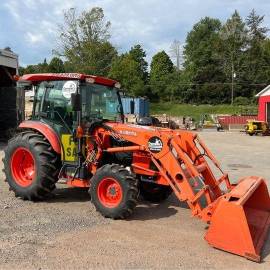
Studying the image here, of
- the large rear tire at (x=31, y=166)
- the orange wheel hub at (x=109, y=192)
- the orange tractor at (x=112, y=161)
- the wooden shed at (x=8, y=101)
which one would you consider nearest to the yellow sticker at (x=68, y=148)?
the orange tractor at (x=112, y=161)

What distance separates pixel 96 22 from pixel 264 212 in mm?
48635

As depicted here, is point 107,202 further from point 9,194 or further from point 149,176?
point 9,194

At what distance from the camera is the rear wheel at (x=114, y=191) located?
6719mm

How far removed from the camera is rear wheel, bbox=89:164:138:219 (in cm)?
672

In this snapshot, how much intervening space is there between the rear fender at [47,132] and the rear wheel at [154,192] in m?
1.62

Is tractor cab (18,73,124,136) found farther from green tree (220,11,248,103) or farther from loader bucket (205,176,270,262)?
green tree (220,11,248,103)

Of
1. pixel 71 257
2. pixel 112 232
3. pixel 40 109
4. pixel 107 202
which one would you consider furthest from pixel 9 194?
pixel 71 257

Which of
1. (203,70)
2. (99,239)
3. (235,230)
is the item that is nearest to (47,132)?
(99,239)

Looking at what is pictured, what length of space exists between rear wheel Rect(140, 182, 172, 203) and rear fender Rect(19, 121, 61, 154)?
162 centimetres

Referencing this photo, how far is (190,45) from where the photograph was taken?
280 ft

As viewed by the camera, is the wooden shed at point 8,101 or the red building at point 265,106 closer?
the wooden shed at point 8,101

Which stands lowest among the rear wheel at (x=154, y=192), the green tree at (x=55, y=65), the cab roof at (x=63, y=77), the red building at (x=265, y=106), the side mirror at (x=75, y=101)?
the rear wheel at (x=154, y=192)

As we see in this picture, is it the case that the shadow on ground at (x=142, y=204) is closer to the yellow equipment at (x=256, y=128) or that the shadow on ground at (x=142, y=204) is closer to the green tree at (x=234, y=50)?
the yellow equipment at (x=256, y=128)

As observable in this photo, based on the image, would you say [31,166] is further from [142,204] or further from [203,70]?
[203,70]
